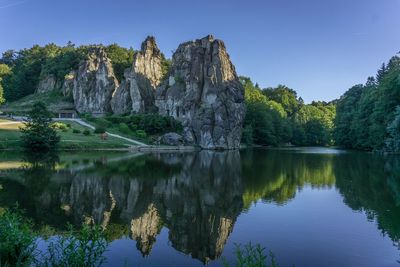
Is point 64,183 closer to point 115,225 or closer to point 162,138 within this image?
point 115,225

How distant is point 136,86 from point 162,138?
2763 centimetres

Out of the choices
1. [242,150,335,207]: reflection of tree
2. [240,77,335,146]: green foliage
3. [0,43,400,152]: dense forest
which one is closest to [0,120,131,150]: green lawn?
[0,43,400,152]: dense forest

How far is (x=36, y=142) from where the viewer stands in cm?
5444

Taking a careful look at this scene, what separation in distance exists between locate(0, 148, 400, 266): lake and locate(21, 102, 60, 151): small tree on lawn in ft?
71.6

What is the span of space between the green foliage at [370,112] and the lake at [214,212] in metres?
26.6

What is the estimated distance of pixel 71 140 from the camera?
6238 centimetres

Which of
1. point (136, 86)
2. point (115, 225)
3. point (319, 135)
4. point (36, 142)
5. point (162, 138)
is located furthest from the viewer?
point (319, 135)

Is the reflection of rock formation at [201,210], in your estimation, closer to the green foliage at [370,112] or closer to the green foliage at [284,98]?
the green foliage at [370,112]

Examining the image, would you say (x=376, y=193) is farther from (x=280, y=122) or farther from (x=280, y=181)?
(x=280, y=122)

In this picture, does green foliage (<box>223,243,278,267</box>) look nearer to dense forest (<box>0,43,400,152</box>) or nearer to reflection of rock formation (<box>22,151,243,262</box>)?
reflection of rock formation (<box>22,151,243,262</box>)

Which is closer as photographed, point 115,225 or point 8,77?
point 115,225

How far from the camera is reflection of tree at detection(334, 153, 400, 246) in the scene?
18.4m

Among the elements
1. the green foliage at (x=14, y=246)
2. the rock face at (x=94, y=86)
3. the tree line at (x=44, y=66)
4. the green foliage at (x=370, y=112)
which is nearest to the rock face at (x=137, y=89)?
the rock face at (x=94, y=86)

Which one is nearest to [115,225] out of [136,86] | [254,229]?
[254,229]
